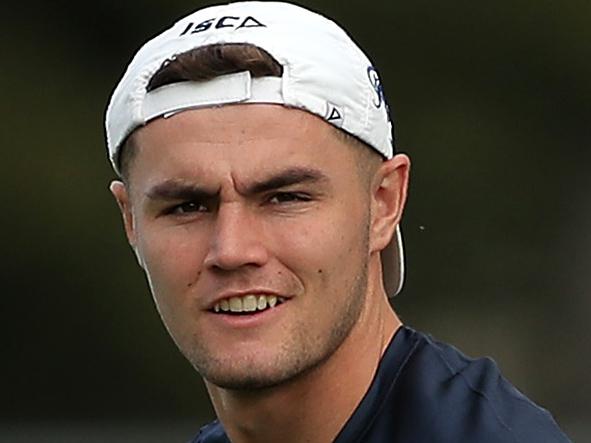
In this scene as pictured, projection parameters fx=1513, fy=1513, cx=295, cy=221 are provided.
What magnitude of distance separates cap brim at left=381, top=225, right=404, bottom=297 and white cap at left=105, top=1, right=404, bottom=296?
0.22 meters

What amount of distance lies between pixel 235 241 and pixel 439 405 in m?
0.44

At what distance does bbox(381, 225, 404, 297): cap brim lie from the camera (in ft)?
9.29

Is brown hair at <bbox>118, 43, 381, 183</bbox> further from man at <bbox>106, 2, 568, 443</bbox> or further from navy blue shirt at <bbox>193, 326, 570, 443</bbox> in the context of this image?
navy blue shirt at <bbox>193, 326, 570, 443</bbox>

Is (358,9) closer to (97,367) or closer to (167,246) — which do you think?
(97,367)

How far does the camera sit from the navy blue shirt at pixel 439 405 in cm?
243

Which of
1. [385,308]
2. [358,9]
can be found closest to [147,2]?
[358,9]

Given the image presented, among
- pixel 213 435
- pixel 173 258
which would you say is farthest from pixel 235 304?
pixel 213 435

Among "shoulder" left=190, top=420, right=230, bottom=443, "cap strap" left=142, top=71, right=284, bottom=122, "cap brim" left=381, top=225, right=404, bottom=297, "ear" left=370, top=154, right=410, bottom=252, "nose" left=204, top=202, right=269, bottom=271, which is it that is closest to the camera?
"nose" left=204, top=202, right=269, bottom=271

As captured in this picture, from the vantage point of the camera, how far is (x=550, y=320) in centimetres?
545

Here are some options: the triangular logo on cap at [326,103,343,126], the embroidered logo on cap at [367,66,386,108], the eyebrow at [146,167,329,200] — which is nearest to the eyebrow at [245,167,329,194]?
the eyebrow at [146,167,329,200]

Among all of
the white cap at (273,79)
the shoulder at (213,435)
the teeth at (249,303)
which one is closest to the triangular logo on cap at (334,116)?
the white cap at (273,79)

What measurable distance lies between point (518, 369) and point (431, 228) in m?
0.62

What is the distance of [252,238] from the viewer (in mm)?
2426

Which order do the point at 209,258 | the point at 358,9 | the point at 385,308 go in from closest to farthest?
the point at 209,258 < the point at 385,308 < the point at 358,9
